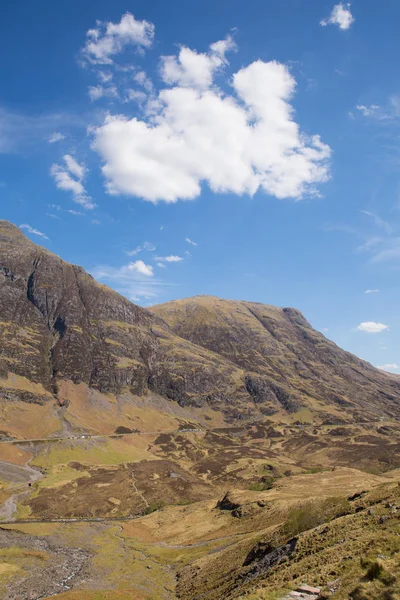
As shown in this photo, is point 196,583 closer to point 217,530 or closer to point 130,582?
point 130,582

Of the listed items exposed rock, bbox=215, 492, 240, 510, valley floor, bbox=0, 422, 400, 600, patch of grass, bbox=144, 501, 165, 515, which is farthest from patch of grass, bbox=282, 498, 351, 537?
patch of grass, bbox=144, 501, 165, 515

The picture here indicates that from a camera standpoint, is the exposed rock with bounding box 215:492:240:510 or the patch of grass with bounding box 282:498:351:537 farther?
the exposed rock with bounding box 215:492:240:510

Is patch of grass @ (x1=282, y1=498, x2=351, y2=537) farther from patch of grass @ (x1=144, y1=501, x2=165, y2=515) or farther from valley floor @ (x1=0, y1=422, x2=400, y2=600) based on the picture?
patch of grass @ (x1=144, y1=501, x2=165, y2=515)

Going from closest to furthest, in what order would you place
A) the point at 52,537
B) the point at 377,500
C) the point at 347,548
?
1. the point at 347,548
2. the point at 377,500
3. the point at 52,537

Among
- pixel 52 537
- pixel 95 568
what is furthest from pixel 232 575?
pixel 52 537

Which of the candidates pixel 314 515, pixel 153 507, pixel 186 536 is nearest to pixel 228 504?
pixel 186 536

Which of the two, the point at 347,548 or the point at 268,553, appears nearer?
the point at 347,548

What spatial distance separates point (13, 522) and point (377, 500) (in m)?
116

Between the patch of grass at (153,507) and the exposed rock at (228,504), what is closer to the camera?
the exposed rock at (228,504)

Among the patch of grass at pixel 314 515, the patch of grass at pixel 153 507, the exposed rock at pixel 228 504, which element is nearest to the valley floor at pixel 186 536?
the patch of grass at pixel 314 515

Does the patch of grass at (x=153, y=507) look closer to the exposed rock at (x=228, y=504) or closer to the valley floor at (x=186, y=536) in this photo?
the valley floor at (x=186, y=536)

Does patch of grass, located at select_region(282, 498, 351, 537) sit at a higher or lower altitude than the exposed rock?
higher

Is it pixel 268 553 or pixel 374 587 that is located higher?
pixel 374 587

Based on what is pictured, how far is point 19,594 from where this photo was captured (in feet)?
205
